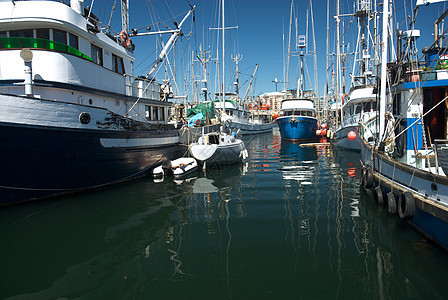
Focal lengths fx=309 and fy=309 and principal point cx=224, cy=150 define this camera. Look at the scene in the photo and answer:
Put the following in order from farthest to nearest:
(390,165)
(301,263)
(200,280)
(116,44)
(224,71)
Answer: (224,71), (116,44), (390,165), (301,263), (200,280)

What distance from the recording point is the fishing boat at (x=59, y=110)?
340 inches

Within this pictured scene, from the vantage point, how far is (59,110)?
9281 millimetres

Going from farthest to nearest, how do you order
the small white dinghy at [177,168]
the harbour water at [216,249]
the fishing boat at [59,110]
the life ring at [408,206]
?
the small white dinghy at [177,168] < the fishing boat at [59,110] < the life ring at [408,206] < the harbour water at [216,249]

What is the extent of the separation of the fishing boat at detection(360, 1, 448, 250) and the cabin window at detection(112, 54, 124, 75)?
1026 centimetres

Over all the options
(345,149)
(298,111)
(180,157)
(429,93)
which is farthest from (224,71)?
(429,93)

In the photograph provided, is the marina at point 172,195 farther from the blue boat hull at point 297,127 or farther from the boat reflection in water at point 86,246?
the blue boat hull at point 297,127

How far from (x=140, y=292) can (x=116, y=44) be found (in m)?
11.5

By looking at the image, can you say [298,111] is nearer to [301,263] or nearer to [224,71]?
[224,71]

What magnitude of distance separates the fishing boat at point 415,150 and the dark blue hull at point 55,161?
8.65 m

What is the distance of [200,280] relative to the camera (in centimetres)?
496

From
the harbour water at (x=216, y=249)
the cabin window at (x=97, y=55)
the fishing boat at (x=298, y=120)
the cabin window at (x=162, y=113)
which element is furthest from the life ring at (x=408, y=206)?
the fishing boat at (x=298, y=120)

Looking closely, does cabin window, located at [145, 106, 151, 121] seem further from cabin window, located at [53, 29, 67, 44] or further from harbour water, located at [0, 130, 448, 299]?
harbour water, located at [0, 130, 448, 299]

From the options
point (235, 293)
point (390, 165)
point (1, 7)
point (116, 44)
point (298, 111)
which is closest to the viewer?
point (235, 293)

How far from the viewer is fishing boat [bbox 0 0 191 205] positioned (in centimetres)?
863
